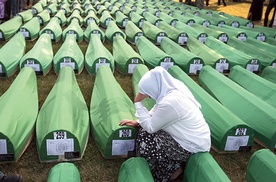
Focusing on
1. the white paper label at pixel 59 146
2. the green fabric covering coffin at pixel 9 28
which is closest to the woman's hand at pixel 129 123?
the white paper label at pixel 59 146

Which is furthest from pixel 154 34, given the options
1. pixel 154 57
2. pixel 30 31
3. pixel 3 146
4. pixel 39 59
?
pixel 3 146

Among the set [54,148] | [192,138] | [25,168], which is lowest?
[25,168]

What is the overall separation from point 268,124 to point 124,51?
3.29m

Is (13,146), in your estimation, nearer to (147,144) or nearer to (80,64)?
(147,144)

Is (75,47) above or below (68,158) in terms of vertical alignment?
above

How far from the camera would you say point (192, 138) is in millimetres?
2893

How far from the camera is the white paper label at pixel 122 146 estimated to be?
11.0 feet

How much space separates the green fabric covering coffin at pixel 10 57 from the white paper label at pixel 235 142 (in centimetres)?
381

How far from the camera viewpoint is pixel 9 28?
792 cm

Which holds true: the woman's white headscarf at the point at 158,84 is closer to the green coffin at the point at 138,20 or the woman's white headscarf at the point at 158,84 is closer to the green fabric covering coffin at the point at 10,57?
the green fabric covering coffin at the point at 10,57

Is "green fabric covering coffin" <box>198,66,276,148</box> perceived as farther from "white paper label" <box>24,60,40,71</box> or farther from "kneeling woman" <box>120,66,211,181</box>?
"white paper label" <box>24,60,40,71</box>

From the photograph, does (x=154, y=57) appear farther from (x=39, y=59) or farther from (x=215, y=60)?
(x=39, y=59)

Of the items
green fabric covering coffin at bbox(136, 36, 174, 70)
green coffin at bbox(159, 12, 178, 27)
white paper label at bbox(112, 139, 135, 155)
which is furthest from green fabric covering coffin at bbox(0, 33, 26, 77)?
green coffin at bbox(159, 12, 178, 27)

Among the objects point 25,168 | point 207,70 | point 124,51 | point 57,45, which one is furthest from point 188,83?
point 57,45
